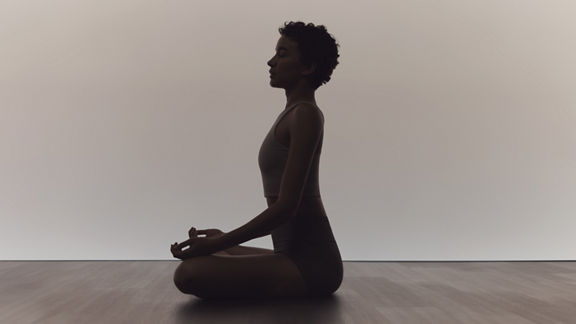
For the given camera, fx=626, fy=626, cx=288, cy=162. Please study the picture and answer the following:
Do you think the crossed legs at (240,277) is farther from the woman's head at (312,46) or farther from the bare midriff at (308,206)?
the woman's head at (312,46)

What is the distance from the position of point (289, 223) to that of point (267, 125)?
76.3 inches

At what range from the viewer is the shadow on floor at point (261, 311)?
192 centimetres

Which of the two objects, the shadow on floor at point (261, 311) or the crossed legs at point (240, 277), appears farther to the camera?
the crossed legs at point (240, 277)

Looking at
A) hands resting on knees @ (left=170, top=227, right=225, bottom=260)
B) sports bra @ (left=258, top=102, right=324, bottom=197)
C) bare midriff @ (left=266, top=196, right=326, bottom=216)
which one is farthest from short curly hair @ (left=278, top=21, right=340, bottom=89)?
hands resting on knees @ (left=170, top=227, right=225, bottom=260)

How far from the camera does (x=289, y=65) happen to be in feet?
7.74

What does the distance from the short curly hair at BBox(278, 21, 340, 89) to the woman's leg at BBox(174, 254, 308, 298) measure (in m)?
0.71

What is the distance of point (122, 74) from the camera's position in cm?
418

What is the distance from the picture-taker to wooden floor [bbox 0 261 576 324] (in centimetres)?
199

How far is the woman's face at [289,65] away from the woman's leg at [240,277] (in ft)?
2.17

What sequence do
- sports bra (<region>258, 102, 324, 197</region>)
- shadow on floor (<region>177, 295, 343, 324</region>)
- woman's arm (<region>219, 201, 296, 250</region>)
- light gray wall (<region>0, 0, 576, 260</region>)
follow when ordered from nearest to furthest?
shadow on floor (<region>177, 295, 343, 324</region>) → woman's arm (<region>219, 201, 296, 250</region>) → sports bra (<region>258, 102, 324, 197</region>) → light gray wall (<region>0, 0, 576, 260</region>)

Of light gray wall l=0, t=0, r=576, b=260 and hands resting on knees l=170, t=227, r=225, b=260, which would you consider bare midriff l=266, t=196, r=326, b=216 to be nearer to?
hands resting on knees l=170, t=227, r=225, b=260

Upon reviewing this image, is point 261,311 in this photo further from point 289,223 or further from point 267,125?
point 267,125

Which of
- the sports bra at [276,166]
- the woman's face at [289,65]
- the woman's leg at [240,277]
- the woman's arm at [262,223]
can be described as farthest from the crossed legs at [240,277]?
the woman's face at [289,65]

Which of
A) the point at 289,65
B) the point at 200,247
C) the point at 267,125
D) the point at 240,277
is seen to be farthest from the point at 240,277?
the point at 267,125
